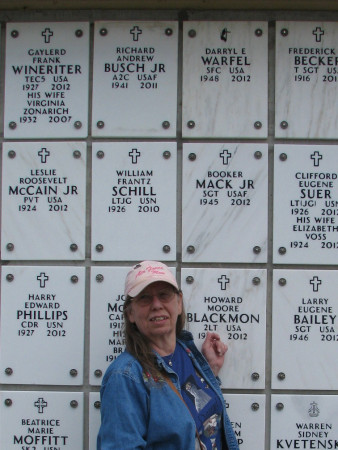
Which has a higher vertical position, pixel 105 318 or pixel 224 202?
pixel 224 202

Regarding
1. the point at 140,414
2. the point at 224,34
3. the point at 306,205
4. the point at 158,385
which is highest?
the point at 224,34

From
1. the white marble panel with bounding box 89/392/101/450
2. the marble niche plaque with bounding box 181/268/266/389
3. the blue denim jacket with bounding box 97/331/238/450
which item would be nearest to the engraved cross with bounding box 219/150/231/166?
the marble niche plaque with bounding box 181/268/266/389

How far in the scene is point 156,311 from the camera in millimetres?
2248

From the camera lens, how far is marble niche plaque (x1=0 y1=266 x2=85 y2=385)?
274cm

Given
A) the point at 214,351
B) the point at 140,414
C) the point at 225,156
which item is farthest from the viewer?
the point at 225,156

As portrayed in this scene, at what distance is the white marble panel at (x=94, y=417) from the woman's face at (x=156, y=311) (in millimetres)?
687

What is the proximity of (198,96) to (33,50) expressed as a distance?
0.96 metres

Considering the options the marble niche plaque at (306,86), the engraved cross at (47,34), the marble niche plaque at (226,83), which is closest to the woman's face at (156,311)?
the marble niche plaque at (226,83)

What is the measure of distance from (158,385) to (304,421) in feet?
3.55

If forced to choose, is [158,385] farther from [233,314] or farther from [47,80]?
[47,80]

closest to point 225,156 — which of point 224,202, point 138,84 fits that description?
point 224,202

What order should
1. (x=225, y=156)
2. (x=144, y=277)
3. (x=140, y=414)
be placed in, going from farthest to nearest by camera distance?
(x=225, y=156)
(x=144, y=277)
(x=140, y=414)
